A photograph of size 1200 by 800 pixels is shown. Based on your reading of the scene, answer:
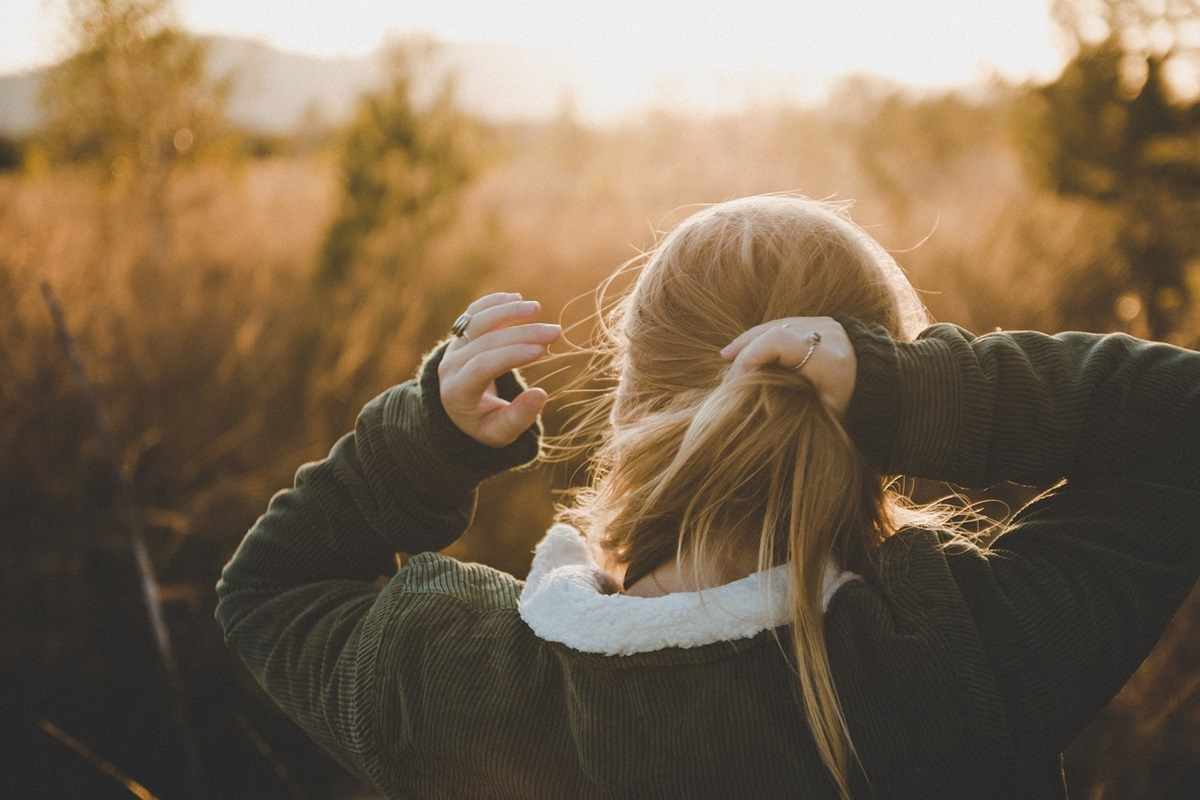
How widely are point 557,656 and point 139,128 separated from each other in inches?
255

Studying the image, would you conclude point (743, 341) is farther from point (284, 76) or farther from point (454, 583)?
point (284, 76)

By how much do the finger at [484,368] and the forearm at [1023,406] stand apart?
0.37m

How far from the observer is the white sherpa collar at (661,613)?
2.91ft

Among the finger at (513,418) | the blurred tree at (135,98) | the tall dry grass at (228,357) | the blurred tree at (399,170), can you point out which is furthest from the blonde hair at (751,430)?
the blurred tree at (135,98)

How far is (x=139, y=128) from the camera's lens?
240 inches

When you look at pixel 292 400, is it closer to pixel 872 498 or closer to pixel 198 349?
pixel 198 349

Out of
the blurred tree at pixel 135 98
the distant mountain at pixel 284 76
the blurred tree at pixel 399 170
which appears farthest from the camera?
the distant mountain at pixel 284 76

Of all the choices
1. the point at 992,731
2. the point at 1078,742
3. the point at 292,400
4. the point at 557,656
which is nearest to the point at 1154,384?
the point at 992,731

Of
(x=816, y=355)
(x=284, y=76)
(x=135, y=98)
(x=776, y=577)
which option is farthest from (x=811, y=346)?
(x=284, y=76)

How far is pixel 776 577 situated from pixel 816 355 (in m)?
0.24

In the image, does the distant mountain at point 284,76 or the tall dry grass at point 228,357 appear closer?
the tall dry grass at point 228,357

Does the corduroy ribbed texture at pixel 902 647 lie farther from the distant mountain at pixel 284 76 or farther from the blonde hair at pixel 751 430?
the distant mountain at pixel 284 76

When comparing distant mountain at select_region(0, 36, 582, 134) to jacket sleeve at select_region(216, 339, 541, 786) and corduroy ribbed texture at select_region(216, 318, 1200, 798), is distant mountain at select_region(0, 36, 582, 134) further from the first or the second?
corduroy ribbed texture at select_region(216, 318, 1200, 798)

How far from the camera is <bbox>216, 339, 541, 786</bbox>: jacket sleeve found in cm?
106
